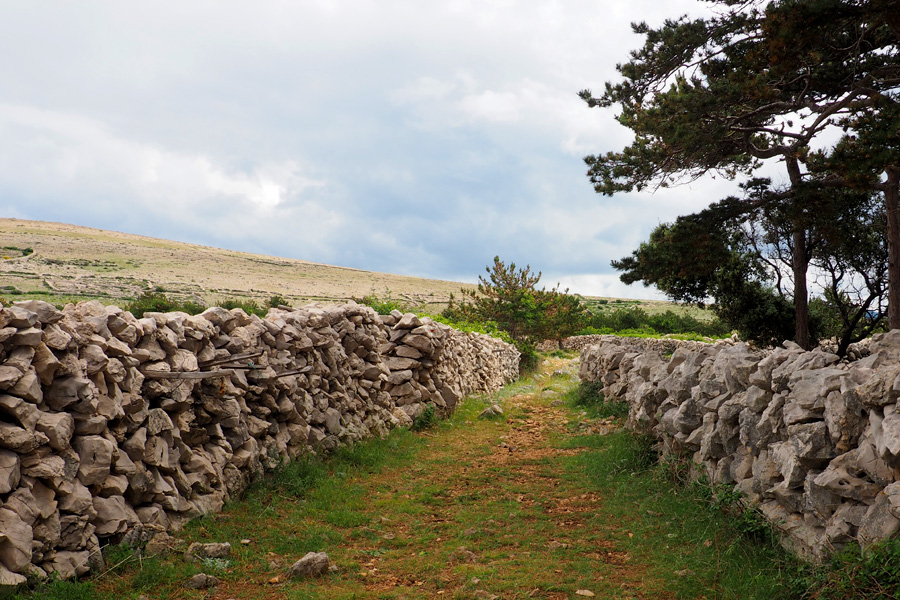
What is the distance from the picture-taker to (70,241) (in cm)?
6456

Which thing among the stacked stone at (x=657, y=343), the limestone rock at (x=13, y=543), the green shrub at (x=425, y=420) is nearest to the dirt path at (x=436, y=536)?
the limestone rock at (x=13, y=543)

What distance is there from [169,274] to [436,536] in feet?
179

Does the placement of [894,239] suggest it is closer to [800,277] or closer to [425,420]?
[800,277]

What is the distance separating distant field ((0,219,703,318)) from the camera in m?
38.3

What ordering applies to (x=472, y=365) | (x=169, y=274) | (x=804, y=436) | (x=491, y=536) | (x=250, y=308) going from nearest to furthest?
(x=804, y=436), (x=491, y=536), (x=250, y=308), (x=472, y=365), (x=169, y=274)

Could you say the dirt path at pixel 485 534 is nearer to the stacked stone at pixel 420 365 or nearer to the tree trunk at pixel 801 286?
A: the stacked stone at pixel 420 365

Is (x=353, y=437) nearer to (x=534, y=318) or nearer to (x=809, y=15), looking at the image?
(x=809, y=15)

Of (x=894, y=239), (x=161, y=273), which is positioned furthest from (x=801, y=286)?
(x=161, y=273)

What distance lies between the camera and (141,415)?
19.2 ft

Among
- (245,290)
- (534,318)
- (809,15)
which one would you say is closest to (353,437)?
(809,15)

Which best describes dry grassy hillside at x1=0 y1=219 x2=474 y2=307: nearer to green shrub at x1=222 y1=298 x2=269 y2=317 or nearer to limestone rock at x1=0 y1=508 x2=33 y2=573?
green shrub at x1=222 y1=298 x2=269 y2=317

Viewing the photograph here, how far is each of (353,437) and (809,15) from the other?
1007cm

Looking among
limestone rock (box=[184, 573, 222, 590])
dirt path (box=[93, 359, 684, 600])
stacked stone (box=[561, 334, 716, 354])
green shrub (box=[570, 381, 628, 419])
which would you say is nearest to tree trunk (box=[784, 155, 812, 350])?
stacked stone (box=[561, 334, 716, 354])

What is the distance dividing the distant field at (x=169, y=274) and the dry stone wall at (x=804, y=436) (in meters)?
27.4
